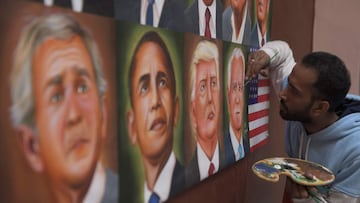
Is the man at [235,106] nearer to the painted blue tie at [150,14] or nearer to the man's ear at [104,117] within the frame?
the painted blue tie at [150,14]

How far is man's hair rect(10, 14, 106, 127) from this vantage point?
1.50ft

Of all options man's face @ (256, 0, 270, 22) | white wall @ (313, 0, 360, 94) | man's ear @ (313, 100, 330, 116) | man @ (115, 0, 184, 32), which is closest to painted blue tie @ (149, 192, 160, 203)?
man @ (115, 0, 184, 32)

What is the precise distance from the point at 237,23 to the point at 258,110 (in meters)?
0.36

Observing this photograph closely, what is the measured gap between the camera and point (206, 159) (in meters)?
0.95

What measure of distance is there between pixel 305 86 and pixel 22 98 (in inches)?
26.4

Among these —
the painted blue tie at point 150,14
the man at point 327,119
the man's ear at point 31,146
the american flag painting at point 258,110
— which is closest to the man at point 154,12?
the painted blue tie at point 150,14

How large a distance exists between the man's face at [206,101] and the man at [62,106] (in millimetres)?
330

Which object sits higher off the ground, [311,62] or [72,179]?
[311,62]

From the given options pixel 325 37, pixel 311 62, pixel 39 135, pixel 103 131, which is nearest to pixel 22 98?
pixel 39 135

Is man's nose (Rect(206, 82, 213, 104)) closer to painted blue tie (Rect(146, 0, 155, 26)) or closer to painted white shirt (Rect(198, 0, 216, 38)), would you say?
painted white shirt (Rect(198, 0, 216, 38))

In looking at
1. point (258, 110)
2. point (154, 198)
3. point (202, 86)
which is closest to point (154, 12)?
point (202, 86)

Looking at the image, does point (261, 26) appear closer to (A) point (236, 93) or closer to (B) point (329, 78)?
(A) point (236, 93)

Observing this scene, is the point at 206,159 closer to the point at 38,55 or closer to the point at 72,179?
the point at 72,179

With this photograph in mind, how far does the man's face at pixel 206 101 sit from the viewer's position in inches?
35.0
